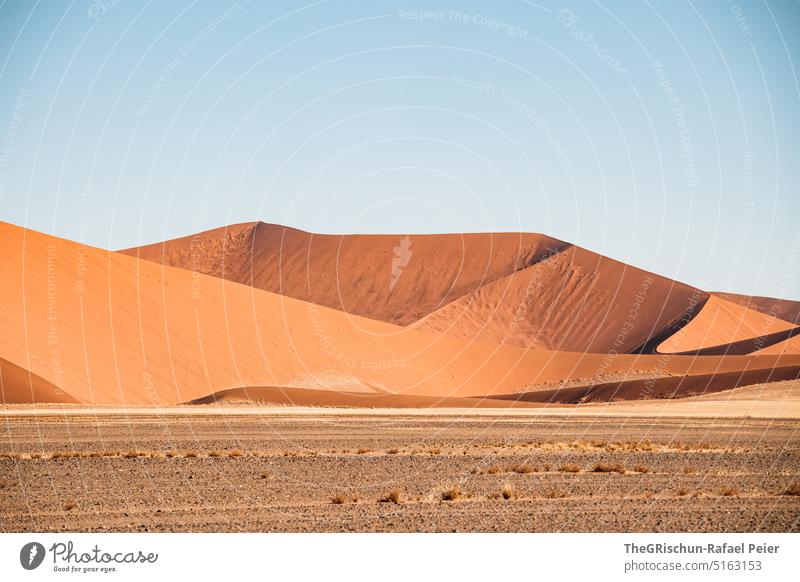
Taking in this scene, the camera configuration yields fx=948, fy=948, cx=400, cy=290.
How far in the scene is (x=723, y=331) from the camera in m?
124

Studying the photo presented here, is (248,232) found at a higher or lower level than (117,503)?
higher

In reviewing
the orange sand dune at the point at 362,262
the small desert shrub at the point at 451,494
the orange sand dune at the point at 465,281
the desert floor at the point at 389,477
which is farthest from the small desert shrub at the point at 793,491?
the orange sand dune at the point at 362,262

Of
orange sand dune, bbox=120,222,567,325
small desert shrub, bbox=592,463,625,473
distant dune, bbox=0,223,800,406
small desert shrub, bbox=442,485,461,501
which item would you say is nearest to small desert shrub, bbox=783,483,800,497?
small desert shrub, bbox=592,463,625,473

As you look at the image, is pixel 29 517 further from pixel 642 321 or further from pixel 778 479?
pixel 642 321

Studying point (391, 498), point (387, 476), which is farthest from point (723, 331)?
point (391, 498)

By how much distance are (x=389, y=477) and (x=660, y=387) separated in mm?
63916

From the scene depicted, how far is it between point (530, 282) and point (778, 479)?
4657 inches

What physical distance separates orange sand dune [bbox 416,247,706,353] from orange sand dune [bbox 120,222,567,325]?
10.8m

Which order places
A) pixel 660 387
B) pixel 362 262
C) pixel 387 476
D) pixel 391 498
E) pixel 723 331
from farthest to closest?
pixel 362 262, pixel 723 331, pixel 660 387, pixel 387 476, pixel 391 498

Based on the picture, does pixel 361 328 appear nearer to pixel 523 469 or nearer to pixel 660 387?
pixel 660 387

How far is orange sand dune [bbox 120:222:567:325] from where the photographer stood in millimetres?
155250

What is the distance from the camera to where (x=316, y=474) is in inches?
959

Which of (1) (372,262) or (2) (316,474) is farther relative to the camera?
(1) (372,262)

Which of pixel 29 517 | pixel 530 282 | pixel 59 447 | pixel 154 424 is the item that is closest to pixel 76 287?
pixel 154 424
